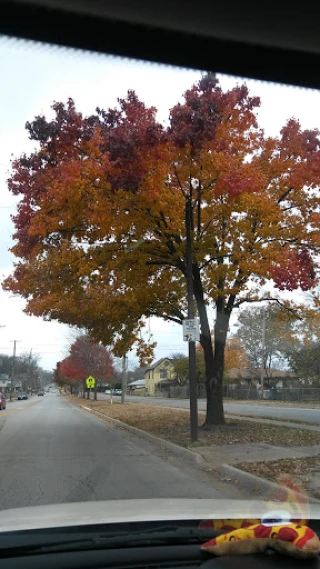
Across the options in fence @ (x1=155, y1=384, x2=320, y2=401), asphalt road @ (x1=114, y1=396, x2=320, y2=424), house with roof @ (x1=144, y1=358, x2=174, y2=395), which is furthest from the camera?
house with roof @ (x1=144, y1=358, x2=174, y2=395)

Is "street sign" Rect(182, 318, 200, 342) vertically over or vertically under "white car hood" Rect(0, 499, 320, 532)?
over

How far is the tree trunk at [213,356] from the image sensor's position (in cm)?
1473

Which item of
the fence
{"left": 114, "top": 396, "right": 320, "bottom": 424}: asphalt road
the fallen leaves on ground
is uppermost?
the fence

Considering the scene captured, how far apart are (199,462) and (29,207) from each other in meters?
7.54

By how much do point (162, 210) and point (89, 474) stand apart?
622 cm

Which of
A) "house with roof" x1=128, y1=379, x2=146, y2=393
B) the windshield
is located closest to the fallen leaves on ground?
the windshield

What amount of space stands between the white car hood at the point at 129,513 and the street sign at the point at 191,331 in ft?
27.5

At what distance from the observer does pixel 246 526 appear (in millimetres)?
3086

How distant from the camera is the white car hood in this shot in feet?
10.4

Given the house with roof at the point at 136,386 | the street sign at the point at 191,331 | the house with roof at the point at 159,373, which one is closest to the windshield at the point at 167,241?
the street sign at the point at 191,331

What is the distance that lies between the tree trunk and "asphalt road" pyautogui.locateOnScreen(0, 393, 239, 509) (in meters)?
2.23

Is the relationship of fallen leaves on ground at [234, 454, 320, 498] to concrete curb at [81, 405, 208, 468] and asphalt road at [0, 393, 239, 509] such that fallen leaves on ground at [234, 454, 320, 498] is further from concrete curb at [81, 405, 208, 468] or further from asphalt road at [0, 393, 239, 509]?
concrete curb at [81, 405, 208, 468]

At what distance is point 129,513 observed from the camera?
3453mm

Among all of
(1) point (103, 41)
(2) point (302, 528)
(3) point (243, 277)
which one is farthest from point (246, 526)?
(3) point (243, 277)
